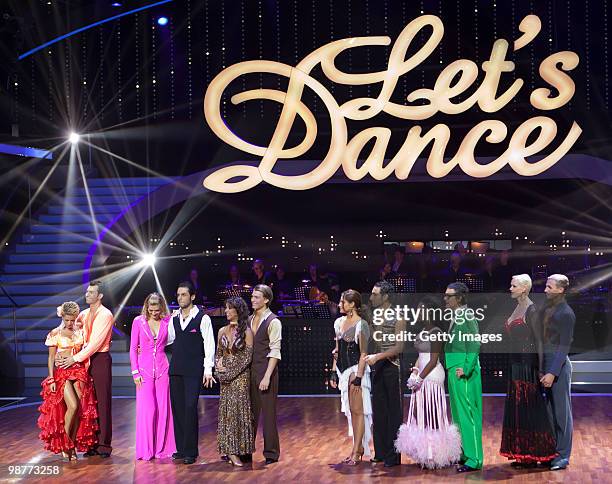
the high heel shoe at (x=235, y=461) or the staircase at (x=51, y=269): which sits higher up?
the staircase at (x=51, y=269)

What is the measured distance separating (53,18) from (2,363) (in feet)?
18.5

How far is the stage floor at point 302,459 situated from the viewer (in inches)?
282

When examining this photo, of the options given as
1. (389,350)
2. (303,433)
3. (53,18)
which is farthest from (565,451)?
(53,18)

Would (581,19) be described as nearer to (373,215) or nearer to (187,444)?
(373,215)

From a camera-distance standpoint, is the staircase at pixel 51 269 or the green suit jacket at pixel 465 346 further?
the staircase at pixel 51 269

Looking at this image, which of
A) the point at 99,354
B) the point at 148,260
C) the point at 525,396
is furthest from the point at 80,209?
the point at 525,396

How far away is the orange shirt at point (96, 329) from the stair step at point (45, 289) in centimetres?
671

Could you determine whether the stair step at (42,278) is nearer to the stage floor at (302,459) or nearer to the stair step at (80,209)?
the stair step at (80,209)

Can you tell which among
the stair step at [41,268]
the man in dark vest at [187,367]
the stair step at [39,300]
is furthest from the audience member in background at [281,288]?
the man in dark vest at [187,367]

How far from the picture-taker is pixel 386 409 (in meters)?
7.52

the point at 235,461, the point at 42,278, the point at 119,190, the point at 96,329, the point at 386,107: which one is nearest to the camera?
the point at 235,461

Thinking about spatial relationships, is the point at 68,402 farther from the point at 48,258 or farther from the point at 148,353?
the point at 48,258

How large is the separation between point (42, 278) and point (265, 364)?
27.0 ft

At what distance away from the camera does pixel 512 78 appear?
1609 cm
